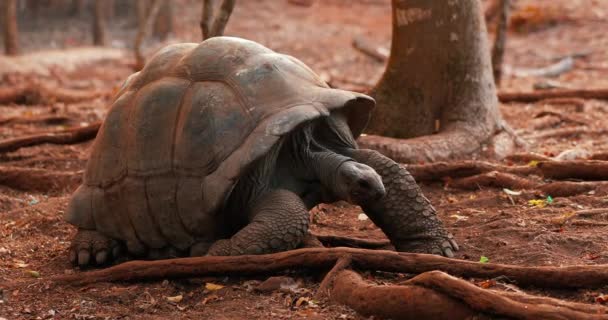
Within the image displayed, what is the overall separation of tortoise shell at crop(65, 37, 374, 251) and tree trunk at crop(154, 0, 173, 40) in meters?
13.8

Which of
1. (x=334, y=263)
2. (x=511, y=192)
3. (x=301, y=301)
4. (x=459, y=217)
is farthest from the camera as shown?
(x=511, y=192)

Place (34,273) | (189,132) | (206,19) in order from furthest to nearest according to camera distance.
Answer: (206,19)
(34,273)
(189,132)

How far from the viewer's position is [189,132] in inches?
173

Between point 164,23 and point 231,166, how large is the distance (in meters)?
14.8

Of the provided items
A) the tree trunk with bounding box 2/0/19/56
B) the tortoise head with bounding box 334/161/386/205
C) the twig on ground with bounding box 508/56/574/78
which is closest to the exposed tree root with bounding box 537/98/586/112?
the twig on ground with bounding box 508/56/574/78

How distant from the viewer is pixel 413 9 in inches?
263

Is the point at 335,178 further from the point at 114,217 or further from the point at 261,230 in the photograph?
the point at 114,217

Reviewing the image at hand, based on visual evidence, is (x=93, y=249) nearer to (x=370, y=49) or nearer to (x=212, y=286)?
(x=212, y=286)

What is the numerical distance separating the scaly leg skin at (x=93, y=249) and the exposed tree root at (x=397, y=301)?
1.72 meters

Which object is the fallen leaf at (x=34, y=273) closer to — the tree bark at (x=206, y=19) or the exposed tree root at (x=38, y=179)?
the exposed tree root at (x=38, y=179)

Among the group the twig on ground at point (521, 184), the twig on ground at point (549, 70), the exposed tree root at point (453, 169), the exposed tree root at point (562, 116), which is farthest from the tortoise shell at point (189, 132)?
the twig on ground at point (549, 70)

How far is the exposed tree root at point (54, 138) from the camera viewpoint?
747 centimetres

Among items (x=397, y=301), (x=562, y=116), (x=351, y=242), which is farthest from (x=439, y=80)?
(x=397, y=301)

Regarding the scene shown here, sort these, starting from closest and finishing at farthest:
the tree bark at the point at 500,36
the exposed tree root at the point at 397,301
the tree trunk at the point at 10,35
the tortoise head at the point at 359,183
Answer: the exposed tree root at the point at 397,301 → the tortoise head at the point at 359,183 → the tree bark at the point at 500,36 → the tree trunk at the point at 10,35
